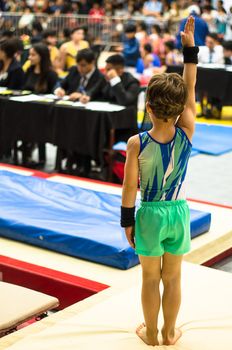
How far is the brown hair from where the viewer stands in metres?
2.99

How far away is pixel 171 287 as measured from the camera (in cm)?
315

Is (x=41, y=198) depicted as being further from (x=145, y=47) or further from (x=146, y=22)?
(x=146, y=22)

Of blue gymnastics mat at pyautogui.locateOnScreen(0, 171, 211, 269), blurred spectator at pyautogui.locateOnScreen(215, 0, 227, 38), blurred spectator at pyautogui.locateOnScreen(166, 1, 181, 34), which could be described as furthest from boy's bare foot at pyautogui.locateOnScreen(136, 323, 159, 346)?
blurred spectator at pyautogui.locateOnScreen(166, 1, 181, 34)

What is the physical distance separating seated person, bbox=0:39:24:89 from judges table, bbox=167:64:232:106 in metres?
2.96

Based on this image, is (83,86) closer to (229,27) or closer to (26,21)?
(229,27)

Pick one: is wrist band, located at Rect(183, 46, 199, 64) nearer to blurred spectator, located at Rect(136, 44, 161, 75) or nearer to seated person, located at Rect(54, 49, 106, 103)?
seated person, located at Rect(54, 49, 106, 103)

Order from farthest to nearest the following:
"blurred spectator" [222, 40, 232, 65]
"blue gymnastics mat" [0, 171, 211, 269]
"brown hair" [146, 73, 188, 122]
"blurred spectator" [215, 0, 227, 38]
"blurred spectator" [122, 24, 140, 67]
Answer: "blurred spectator" [215, 0, 227, 38] → "blurred spectator" [122, 24, 140, 67] → "blurred spectator" [222, 40, 232, 65] → "blue gymnastics mat" [0, 171, 211, 269] → "brown hair" [146, 73, 188, 122]

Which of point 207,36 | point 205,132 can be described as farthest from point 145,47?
point 205,132

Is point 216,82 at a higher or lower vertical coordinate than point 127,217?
lower

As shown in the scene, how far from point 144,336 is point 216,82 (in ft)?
22.9

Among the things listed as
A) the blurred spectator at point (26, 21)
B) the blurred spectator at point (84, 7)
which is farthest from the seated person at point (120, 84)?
the blurred spectator at point (84, 7)

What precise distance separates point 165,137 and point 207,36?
8688 mm

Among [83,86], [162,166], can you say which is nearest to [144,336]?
[162,166]

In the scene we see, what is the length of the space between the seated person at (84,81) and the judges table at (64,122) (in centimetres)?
16
